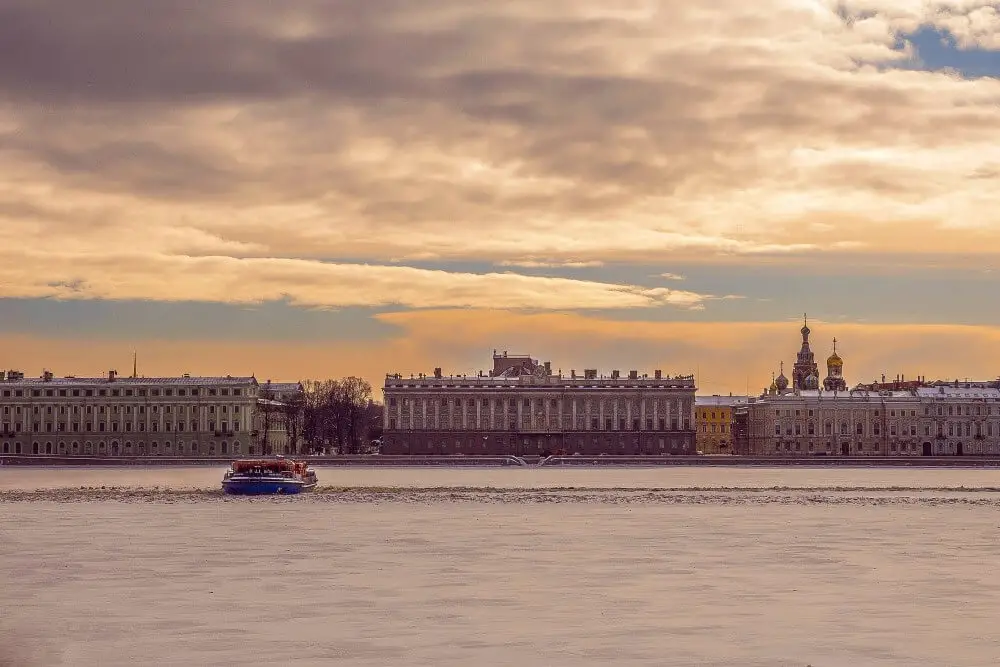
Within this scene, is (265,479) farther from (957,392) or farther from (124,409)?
(957,392)

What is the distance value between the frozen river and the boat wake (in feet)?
34.7

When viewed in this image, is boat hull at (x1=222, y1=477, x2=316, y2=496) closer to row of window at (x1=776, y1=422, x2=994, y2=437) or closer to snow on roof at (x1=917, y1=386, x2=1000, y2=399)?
row of window at (x1=776, y1=422, x2=994, y2=437)

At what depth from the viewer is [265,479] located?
75562 millimetres

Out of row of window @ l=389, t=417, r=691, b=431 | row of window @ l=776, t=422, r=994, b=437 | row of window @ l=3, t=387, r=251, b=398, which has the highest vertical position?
row of window @ l=3, t=387, r=251, b=398

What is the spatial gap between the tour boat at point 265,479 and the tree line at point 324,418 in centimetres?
8316

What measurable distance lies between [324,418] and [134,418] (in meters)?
18.3

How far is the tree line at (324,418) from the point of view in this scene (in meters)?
166

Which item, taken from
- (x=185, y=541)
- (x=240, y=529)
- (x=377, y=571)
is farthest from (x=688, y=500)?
(x=377, y=571)

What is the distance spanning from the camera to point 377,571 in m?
33.9

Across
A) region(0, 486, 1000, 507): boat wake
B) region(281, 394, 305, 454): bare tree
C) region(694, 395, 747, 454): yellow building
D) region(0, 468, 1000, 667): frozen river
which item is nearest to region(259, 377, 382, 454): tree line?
region(281, 394, 305, 454): bare tree

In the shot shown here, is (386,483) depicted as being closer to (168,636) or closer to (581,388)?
(168,636)

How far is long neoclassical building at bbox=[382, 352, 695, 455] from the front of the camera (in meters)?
171

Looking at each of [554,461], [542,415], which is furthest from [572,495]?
[542,415]

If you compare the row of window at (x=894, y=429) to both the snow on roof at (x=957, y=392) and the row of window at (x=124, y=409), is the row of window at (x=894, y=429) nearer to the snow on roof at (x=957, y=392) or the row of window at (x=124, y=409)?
the snow on roof at (x=957, y=392)
